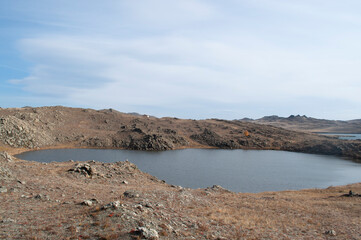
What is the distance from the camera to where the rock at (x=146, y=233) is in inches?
422

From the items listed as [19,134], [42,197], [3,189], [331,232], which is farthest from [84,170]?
[19,134]

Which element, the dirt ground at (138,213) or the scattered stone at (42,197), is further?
the scattered stone at (42,197)

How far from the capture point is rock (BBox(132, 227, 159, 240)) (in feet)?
35.2

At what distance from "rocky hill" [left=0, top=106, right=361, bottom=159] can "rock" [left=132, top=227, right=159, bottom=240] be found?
208ft

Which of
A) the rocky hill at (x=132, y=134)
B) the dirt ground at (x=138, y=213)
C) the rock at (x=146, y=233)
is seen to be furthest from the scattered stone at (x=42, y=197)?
the rocky hill at (x=132, y=134)

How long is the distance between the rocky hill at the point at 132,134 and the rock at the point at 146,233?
208 ft

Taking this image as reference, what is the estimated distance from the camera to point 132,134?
86125 millimetres

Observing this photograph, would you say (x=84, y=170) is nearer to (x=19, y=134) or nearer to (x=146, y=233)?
(x=146, y=233)

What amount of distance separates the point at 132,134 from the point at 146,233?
7662 cm

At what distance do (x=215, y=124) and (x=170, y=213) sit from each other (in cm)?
10253

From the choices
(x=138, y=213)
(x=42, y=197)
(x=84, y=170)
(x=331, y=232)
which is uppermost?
(x=138, y=213)

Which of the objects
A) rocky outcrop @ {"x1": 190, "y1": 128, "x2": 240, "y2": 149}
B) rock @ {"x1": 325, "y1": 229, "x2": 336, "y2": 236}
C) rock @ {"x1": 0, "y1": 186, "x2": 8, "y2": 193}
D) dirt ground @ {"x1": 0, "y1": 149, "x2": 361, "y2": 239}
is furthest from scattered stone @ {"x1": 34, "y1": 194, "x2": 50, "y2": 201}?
rocky outcrop @ {"x1": 190, "y1": 128, "x2": 240, "y2": 149}

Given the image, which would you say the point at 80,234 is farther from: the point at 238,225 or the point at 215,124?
the point at 215,124

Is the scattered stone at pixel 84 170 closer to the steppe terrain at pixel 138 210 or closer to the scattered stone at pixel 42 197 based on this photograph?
the steppe terrain at pixel 138 210
